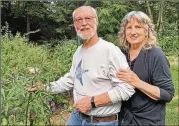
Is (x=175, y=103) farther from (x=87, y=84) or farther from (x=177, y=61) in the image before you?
(x=177, y=61)

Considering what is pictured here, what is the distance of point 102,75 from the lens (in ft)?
7.39

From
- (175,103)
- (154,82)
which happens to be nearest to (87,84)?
(154,82)

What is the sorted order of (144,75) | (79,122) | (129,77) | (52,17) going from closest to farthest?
(129,77) → (144,75) → (79,122) → (52,17)

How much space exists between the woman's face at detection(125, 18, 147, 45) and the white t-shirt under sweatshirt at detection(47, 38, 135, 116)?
0.14 m

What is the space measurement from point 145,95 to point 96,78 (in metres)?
0.30

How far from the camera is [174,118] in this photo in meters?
5.58

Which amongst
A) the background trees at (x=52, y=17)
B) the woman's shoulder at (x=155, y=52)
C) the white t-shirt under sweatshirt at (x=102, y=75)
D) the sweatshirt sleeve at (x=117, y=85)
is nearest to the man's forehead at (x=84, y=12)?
the white t-shirt under sweatshirt at (x=102, y=75)

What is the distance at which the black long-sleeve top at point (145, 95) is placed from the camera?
2.26m

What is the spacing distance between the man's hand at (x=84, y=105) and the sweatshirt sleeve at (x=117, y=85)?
0.14m

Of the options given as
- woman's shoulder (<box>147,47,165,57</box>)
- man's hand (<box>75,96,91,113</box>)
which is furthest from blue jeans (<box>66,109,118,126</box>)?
woman's shoulder (<box>147,47,165,57</box>)

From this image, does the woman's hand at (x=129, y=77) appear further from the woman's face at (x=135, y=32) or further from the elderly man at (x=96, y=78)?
the woman's face at (x=135, y=32)

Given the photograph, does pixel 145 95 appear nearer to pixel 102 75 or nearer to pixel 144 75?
pixel 144 75

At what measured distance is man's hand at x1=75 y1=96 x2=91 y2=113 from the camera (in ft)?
7.43

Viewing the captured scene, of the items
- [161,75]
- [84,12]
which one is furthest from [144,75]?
[84,12]
